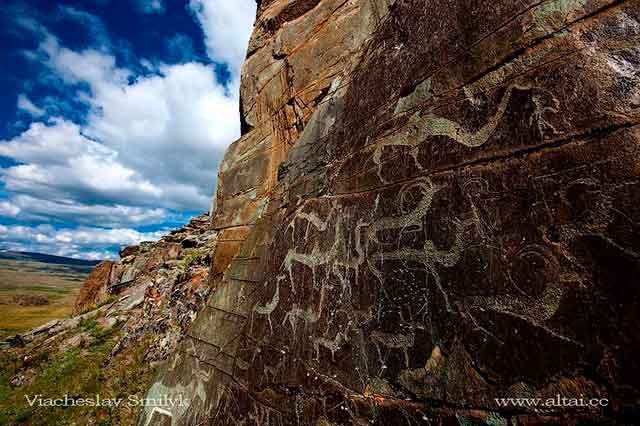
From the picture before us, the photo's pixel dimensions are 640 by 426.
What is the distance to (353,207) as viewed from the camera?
328cm

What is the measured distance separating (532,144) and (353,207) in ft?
5.49

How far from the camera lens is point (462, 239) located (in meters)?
2.32

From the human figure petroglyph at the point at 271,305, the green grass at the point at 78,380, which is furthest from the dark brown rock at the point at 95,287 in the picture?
the human figure petroglyph at the point at 271,305

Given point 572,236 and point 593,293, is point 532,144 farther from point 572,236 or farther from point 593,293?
point 593,293

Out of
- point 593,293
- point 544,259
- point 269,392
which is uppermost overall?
point 544,259

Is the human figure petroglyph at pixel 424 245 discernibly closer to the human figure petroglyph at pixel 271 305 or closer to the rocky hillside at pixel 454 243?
the rocky hillside at pixel 454 243

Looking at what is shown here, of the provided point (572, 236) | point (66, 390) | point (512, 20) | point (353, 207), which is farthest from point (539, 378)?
point (66, 390)

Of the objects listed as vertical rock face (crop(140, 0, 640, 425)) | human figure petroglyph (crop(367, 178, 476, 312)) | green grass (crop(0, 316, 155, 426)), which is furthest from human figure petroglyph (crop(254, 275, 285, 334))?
green grass (crop(0, 316, 155, 426))

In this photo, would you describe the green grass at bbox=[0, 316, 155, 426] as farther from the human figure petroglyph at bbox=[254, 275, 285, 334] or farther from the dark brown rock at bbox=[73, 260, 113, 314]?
the dark brown rock at bbox=[73, 260, 113, 314]

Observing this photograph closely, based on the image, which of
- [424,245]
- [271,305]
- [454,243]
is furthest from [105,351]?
[454,243]

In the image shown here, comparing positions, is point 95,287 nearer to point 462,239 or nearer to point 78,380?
point 78,380

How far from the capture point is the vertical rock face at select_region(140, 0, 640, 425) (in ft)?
5.83

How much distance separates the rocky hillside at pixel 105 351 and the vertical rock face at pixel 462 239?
17.0 ft

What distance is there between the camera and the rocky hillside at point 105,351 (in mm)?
7836
